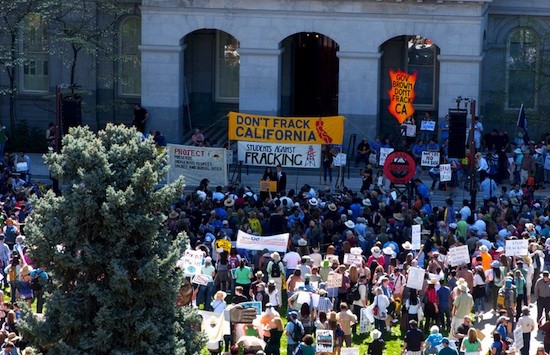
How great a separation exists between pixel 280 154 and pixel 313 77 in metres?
8.94

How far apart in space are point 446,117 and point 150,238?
21.0m

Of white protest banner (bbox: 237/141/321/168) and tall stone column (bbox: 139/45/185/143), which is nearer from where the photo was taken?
white protest banner (bbox: 237/141/321/168)

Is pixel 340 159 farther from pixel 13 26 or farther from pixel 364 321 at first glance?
pixel 13 26

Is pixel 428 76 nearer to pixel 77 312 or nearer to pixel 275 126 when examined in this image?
pixel 275 126

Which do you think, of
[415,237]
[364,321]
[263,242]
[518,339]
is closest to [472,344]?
[518,339]

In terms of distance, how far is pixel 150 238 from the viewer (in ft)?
82.9

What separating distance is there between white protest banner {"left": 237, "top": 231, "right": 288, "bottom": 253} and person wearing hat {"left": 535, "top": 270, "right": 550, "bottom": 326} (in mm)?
5321

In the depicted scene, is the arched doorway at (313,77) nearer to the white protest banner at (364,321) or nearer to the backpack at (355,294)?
the backpack at (355,294)

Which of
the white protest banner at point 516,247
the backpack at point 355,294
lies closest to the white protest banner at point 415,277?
the backpack at point 355,294

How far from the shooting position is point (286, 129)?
42.1m

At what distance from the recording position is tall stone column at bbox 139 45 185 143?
46656 millimetres

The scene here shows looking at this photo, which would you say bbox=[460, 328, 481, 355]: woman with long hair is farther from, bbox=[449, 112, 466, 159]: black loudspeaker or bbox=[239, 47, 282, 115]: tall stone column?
bbox=[239, 47, 282, 115]: tall stone column

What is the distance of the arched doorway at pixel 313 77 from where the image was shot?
1971 inches

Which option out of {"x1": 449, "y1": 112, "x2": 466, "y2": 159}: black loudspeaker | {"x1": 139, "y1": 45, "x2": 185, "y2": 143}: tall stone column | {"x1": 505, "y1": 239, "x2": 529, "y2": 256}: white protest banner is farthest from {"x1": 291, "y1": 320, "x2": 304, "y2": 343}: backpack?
{"x1": 139, "y1": 45, "x2": 185, "y2": 143}: tall stone column
